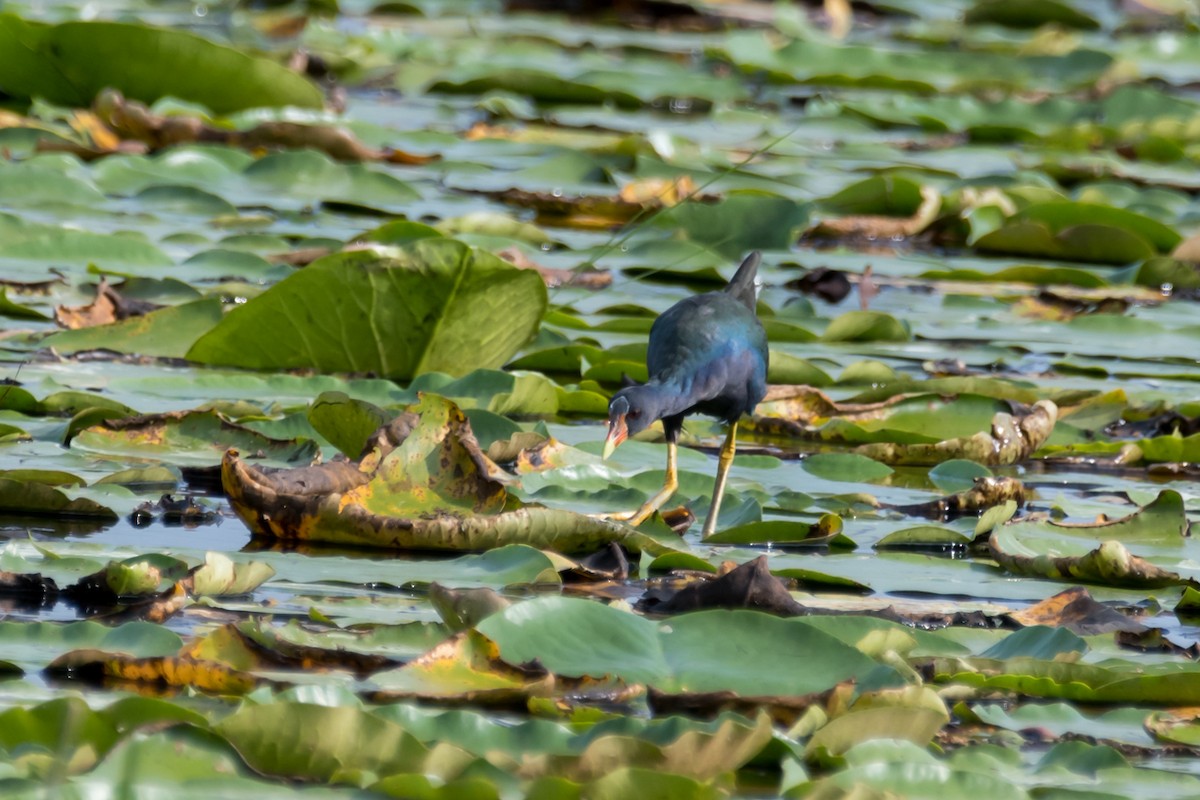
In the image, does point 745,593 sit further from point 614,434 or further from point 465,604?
point 614,434

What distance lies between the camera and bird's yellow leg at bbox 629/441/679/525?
9.09ft

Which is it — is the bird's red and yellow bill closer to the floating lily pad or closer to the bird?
the bird

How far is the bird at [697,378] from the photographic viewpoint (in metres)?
2.93

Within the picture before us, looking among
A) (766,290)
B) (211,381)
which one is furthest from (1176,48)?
(211,381)

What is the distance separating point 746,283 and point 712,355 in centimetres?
57

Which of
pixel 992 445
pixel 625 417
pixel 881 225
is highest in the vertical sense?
pixel 625 417

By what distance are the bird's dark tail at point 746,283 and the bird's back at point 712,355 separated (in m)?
0.27

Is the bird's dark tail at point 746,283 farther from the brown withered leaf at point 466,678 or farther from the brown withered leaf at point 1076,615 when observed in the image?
the brown withered leaf at point 466,678

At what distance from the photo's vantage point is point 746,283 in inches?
144

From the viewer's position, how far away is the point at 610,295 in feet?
15.4

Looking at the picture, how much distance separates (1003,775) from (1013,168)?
5.42 metres

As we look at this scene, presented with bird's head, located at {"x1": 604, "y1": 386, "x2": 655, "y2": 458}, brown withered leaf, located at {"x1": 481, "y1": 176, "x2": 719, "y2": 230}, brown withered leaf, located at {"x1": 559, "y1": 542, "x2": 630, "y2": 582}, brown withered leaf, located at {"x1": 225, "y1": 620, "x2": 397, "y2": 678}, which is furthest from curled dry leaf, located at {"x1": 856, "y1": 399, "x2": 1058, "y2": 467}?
brown withered leaf, located at {"x1": 481, "y1": 176, "x2": 719, "y2": 230}

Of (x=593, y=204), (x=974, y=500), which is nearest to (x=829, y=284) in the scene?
(x=593, y=204)

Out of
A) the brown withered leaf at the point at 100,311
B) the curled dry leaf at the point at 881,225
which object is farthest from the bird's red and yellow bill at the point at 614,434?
the curled dry leaf at the point at 881,225
